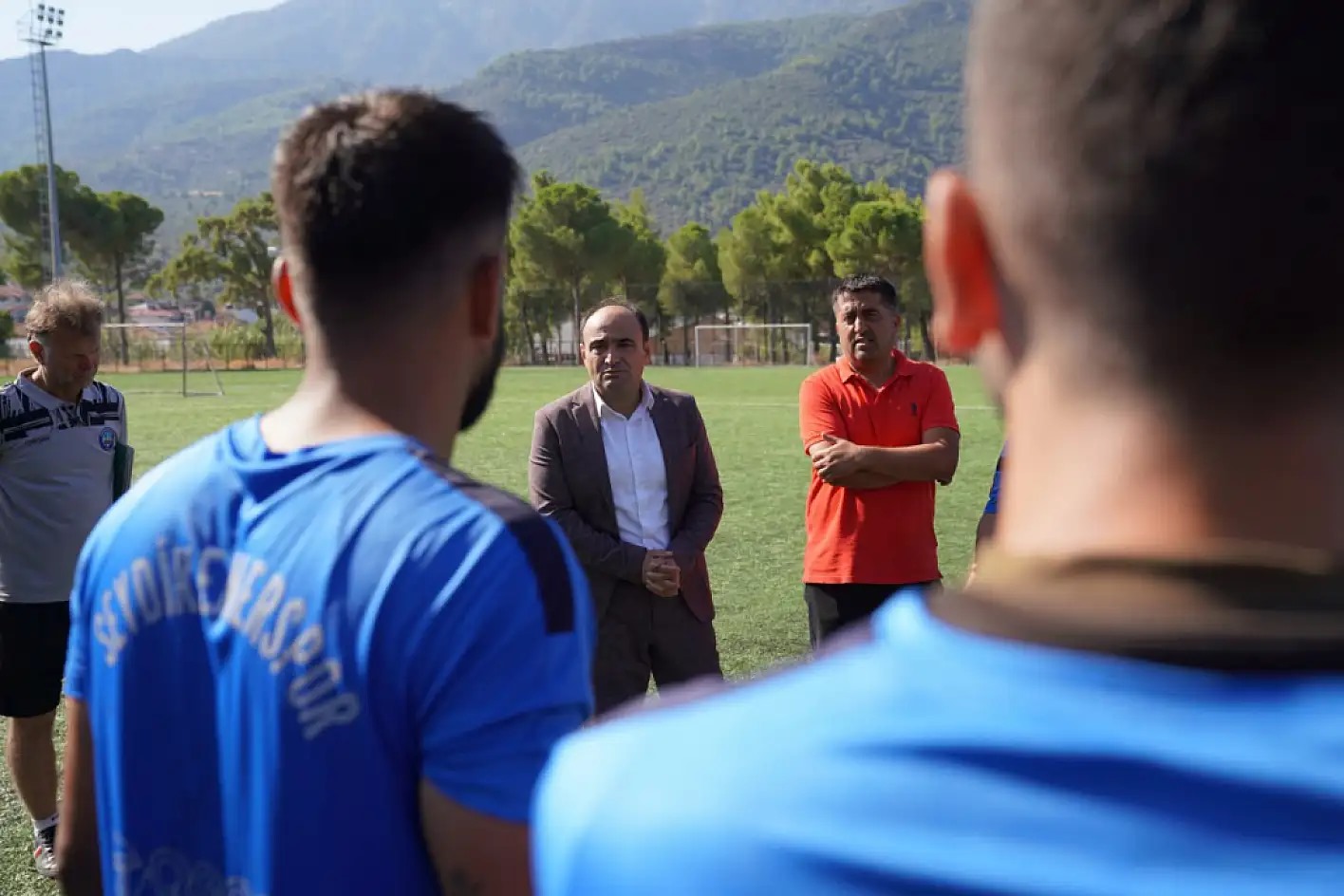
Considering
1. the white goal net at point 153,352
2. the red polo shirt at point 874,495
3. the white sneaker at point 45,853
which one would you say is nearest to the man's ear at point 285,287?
the white sneaker at point 45,853

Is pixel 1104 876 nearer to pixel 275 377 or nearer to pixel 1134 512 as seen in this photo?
pixel 1134 512

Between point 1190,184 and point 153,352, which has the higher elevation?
point 153,352

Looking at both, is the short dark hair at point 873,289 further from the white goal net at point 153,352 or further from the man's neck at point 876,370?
the white goal net at point 153,352

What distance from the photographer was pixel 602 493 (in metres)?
5.30

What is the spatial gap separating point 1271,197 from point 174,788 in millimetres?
1603

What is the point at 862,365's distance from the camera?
5895mm

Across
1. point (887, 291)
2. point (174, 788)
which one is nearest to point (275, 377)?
point (887, 291)

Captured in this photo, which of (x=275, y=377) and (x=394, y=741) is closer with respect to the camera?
(x=394, y=741)

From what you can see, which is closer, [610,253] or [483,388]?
[483,388]

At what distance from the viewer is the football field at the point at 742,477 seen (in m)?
7.79

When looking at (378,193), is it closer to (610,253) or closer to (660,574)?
(660,574)

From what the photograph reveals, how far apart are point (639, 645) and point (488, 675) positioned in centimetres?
386

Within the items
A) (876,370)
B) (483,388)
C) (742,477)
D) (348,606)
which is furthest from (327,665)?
(742,477)

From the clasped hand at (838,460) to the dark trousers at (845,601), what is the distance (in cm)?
50
